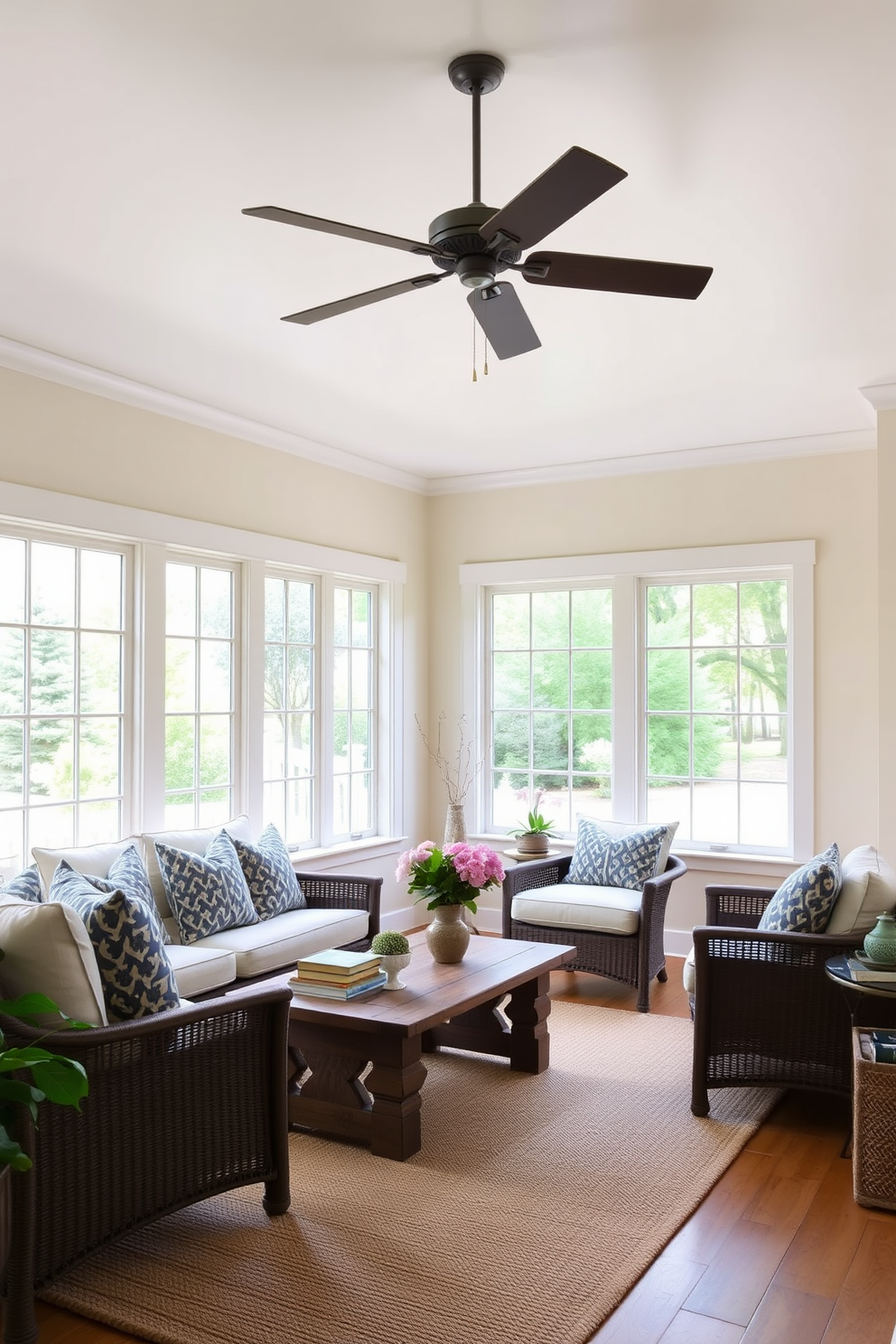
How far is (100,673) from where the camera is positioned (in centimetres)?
470

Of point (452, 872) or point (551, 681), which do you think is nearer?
point (452, 872)

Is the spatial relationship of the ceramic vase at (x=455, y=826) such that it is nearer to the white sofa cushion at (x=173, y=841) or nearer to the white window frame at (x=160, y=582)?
the white window frame at (x=160, y=582)

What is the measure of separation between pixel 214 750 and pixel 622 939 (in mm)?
2218

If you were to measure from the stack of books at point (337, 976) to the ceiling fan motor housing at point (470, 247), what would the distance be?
2.18 metres

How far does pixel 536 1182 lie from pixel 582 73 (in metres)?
2.99

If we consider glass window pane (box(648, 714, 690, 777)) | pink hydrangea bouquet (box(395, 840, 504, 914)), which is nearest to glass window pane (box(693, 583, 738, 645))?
glass window pane (box(648, 714, 690, 777))

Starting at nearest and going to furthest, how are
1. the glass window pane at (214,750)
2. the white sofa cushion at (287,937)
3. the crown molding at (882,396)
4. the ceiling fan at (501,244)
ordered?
the ceiling fan at (501,244) → the white sofa cushion at (287,937) → the crown molding at (882,396) → the glass window pane at (214,750)

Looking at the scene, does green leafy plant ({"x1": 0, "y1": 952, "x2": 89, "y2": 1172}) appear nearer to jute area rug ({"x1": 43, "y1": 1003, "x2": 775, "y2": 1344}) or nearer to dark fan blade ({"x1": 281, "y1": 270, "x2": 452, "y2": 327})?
jute area rug ({"x1": 43, "y1": 1003, "x2": 775, "y2": 1344})

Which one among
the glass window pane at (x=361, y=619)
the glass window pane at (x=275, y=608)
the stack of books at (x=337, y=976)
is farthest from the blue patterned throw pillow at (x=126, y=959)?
the glass window pane at (x=361, y=619)

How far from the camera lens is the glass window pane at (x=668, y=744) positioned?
6.22 meters

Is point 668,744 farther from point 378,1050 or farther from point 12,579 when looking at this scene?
point 12,579

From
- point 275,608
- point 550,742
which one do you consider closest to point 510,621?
point 550,742

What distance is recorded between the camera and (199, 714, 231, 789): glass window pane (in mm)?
5230

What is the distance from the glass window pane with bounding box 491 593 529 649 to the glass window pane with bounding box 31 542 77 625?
121 inches
